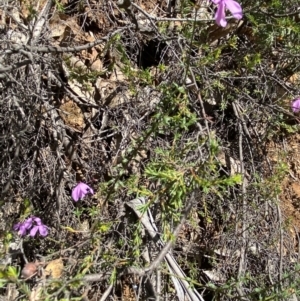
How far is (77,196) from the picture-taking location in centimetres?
217

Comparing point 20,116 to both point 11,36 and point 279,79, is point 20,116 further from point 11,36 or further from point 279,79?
point 279,79

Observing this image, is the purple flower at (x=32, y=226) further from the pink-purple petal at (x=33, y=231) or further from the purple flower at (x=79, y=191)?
the purple flower at (x=79, y=191)

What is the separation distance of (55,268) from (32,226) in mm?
357

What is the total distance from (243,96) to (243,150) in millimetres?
272

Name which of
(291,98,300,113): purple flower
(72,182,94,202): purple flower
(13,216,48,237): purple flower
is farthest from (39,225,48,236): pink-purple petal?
(291,98,300,113): purple flower

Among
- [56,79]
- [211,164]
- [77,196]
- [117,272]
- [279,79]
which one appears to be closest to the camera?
[211,164]

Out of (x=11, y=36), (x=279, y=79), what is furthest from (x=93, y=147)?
(x=279, y=79)

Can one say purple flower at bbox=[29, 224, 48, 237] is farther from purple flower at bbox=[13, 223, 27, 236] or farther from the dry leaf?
the dry leaf

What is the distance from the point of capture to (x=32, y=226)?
2096 mm

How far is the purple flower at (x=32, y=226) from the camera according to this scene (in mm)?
2039

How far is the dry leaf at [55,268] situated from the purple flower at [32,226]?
0.24 metres

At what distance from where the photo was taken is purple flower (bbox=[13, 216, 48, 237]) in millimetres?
2039

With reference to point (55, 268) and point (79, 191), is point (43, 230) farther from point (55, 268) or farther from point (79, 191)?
point (55, 268)

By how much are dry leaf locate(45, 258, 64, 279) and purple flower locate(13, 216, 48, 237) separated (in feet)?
0.80
